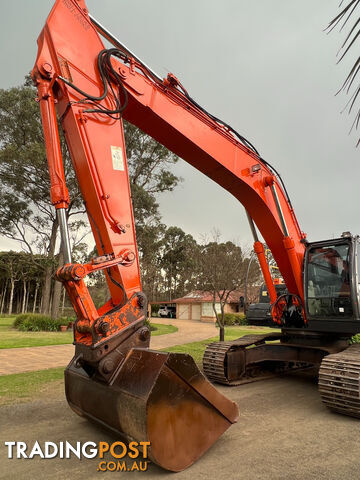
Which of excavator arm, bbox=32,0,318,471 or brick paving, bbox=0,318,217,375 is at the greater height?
excavator arm, bbox=32,0,318,471

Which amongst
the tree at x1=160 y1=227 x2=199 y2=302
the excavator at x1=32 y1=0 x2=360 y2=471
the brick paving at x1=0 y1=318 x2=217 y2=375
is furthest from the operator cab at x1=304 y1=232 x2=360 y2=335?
the tree at x1=160 y1=227 x2=199 y2=302

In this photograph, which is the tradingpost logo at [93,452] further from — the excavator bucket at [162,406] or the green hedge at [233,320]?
Answer: the green hedge at [233,320]

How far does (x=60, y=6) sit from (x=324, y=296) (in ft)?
17.0

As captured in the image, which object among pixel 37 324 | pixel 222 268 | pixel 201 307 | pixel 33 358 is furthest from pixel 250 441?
pixel 201 307

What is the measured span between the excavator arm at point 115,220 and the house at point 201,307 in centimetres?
2906

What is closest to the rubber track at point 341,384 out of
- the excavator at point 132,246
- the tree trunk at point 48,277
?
the excavator at point 132,246

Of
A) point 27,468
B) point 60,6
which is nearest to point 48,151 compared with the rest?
point 60,6

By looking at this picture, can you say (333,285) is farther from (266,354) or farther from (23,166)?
(23,166)

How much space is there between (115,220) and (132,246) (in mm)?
315

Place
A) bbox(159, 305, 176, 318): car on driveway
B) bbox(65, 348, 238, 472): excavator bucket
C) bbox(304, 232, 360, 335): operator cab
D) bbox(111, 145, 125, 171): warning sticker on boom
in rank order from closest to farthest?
bbox(65, 348, 238, 472): excavator bucket → bbox(111, 145, 125, 171): warning sticker on boom → bbox(304, 232, 360, 335): operator cab → bbox(159, 305, 176, 318): car on driveway

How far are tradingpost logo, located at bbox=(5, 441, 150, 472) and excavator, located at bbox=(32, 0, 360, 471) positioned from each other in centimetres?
25

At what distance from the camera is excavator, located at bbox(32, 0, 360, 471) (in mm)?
2908

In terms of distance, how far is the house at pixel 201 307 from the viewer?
111ft

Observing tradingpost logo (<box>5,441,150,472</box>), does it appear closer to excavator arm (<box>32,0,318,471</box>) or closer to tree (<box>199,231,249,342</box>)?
excavator arm (<box>32,0,318,471</box>)
